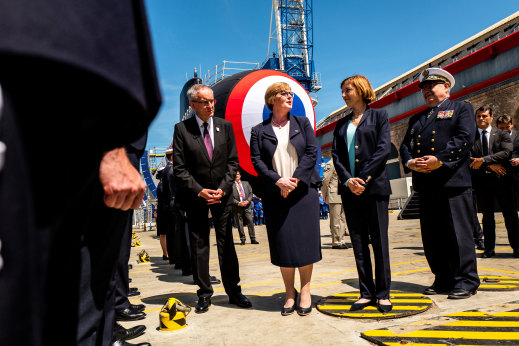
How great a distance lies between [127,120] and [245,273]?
14.4 ft

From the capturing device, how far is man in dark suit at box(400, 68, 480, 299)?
3172mm

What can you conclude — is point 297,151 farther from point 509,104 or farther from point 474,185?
point 509,104

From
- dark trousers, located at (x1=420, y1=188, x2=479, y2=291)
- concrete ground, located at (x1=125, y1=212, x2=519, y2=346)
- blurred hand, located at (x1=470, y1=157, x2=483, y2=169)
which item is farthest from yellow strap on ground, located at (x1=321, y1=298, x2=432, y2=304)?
blurred hand, located at (x1=470, y1=157, x2=483, y2=169)

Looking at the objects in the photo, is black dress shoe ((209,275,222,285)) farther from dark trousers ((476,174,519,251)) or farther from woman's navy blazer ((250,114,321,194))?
dark trousers ((476,174,519,251))

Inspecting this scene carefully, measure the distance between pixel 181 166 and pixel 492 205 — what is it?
14.0ft

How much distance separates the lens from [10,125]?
0.57 metres

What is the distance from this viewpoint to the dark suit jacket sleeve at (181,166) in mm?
3270

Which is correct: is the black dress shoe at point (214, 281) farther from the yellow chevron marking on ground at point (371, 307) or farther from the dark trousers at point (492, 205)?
the dark trousers at point (492, 205)

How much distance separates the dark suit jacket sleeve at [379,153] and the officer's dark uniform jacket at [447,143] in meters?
0.59

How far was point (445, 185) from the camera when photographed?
3270 millimetres

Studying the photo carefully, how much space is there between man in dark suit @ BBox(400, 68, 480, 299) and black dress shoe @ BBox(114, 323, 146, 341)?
235 centimetres

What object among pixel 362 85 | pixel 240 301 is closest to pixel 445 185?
pixel 362 85

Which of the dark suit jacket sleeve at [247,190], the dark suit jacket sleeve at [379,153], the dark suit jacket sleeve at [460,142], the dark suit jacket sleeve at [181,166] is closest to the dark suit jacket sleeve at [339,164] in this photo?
the dark suit jacket sleeve at [379,153]

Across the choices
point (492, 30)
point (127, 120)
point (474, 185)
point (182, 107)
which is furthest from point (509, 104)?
point (182, 107)
